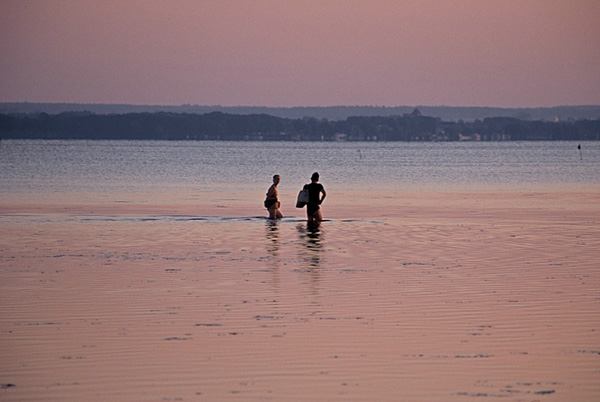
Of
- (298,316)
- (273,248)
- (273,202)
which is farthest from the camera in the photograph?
(273,202)

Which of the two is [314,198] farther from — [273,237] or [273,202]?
[273,237]

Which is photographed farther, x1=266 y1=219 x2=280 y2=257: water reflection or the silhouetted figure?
the silhouetted figure

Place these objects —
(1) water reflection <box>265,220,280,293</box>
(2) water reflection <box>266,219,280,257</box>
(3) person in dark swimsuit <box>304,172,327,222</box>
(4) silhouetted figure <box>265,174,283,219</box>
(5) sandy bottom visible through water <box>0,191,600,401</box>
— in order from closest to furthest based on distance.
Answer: (5) sandy bottom visible through water <box>0,191,600,401</box>, (1) water reflection <box>265,220,280,293</box>, (2) water reflection <box>266,219,280,257</box>, (3) person in dark swimsuit <box>304,172,327,222</box>, (4) silhouetted figure <box>265,174,283,219</box>

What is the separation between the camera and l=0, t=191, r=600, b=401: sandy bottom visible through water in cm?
922

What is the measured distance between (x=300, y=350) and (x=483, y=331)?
2338 mm

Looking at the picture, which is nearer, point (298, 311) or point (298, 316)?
point (298, 316)

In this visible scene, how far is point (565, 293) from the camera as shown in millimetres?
14492

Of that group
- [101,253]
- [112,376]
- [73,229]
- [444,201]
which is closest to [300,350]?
[112,376]

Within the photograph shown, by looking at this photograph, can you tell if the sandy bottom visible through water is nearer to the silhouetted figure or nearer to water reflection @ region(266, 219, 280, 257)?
water reflection @ region(266, 219, 280, 257)

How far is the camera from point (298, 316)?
41.3 feet

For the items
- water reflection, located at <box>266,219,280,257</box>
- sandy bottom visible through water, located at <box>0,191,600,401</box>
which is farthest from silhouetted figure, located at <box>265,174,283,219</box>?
sandy bottom visible through water, located at <box>0,191,600,401</box>

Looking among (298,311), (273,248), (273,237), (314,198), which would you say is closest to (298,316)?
(298,311)

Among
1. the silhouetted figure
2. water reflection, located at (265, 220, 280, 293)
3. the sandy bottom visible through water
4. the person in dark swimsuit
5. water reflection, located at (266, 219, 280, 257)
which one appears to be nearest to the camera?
the sandy bottom visible through water

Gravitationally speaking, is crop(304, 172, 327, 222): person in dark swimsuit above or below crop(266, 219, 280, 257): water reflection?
above
